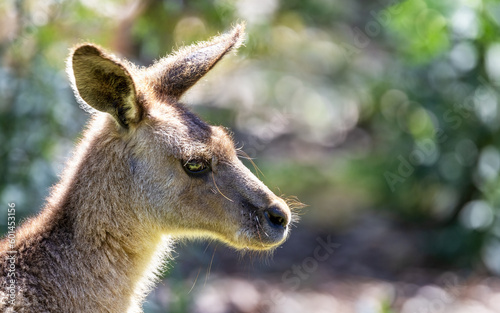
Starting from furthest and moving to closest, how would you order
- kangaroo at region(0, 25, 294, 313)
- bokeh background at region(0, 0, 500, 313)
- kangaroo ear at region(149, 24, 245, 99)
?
1. bokeh background at region(0, 0, 500, 313)
2. kangaroo ear at region(149, 24, 245, 99)
3. kangaroo at region(0, 25, 294, 313)

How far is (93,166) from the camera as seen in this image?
375 centimetres

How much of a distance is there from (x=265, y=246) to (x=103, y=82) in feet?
4.33

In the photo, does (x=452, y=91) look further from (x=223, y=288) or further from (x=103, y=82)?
(x=103, y=82)

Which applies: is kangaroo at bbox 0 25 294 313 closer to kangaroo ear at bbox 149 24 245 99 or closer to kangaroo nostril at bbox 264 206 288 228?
kangaroo nostril at bbox 264 206 288 228

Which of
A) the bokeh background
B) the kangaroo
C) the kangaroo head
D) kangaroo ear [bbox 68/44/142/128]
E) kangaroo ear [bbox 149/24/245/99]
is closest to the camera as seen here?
kangaroo ear [bbox 68/44/142/128]

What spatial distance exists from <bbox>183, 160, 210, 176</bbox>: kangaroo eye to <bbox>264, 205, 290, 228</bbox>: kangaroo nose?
431mm

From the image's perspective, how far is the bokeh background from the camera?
6180mm

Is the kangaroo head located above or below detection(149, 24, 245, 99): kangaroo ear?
below

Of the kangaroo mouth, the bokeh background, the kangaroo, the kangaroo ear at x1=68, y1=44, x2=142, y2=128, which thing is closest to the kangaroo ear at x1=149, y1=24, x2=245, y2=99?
the kangaroo

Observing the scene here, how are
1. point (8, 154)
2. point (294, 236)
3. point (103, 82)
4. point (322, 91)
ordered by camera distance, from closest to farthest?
point (103, 82) < point (8, 154) < point (294, 236) < point (322, 91)

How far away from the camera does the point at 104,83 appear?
3.61 m

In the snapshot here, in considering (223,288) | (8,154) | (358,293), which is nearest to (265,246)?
(8,154)

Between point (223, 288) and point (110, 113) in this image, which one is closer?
point (110, 113)

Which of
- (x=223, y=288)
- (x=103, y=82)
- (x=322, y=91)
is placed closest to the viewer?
(x=103, y=82)
